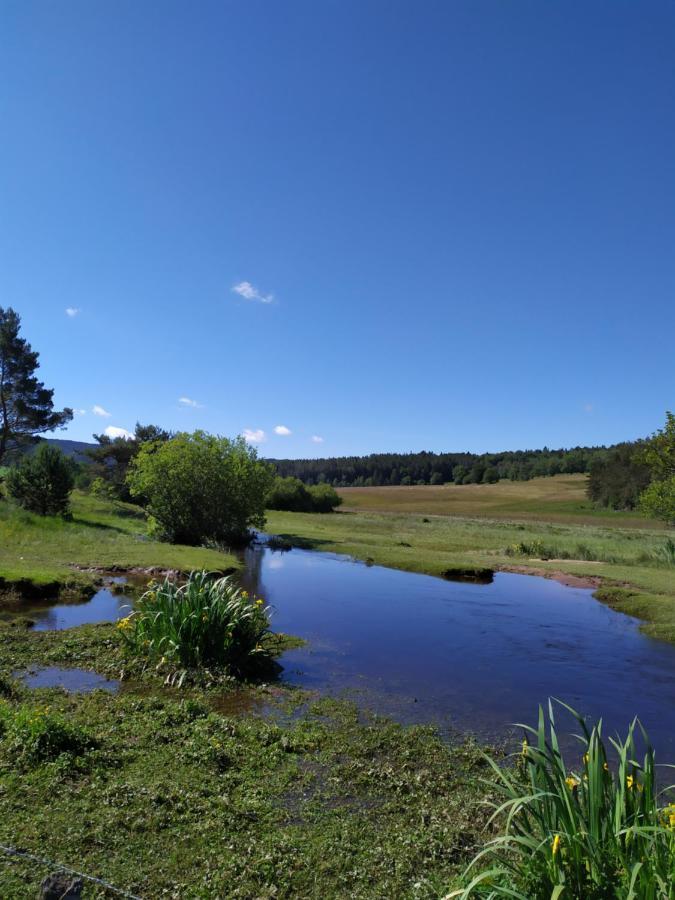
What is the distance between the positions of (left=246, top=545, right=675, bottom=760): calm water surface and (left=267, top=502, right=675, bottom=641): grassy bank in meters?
1.41

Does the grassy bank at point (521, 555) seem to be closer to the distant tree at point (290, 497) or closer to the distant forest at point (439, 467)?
the distant tree at point (290, 497)

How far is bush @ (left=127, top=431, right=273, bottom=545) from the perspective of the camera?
37938 mm

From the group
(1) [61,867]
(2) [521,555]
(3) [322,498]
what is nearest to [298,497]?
(3) [322,498]

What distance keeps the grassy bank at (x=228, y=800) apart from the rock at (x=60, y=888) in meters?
0.11

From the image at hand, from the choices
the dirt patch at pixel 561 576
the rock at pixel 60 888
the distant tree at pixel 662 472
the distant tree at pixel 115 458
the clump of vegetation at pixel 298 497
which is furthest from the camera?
the clump of vegetation at pixel 298 497

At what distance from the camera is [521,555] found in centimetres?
3944

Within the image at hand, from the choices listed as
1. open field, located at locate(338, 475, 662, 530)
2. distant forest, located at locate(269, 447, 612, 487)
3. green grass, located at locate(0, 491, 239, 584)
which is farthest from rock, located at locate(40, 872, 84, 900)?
distant forest, located at locate(269, 447, 612, 487)

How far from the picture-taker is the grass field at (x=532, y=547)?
25.8 meters

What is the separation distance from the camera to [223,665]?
12.0 m

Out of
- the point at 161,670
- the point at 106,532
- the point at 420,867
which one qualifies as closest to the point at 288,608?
the point at 161,670

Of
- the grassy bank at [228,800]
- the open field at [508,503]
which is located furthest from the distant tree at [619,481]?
the grassy bank at [228,800]

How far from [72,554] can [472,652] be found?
19010 mm

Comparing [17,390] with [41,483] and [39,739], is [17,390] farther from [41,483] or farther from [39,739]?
[39,739]

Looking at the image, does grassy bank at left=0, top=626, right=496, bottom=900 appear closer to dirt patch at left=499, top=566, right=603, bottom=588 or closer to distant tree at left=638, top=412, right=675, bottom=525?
dirt patch at left=499, top=566, right=603, bottom=588
